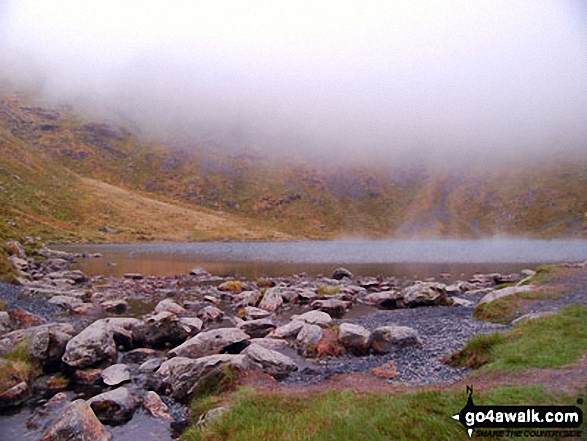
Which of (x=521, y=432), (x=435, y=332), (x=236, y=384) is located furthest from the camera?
(x=435, y=332)

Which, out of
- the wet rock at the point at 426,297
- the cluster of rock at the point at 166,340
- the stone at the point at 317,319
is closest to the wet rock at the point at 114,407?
the cluster of rock at the point at 166,340

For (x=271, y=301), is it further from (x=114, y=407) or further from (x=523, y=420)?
(x=523, y=420)

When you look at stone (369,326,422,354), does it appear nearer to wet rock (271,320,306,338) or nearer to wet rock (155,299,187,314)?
wet rock (271,320,306,338)

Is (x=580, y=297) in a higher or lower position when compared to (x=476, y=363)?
higher

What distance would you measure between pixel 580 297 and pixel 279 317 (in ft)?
66.6

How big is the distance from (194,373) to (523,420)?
11911 mm

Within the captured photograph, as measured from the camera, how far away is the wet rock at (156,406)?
14.6m

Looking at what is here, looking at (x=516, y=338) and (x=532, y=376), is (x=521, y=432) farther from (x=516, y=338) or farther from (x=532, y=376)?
(x=516, y=338)

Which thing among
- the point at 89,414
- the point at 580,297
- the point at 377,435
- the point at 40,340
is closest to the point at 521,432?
the point at 377,435

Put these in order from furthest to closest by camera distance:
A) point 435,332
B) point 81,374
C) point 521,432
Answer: point 435,332
point 81,374
point 521,432

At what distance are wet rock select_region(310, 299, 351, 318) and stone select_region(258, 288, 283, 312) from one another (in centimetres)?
306

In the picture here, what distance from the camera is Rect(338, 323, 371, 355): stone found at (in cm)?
2058

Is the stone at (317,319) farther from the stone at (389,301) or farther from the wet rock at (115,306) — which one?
the wet rock at (115,306)

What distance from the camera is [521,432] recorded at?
7.41 metres
